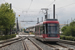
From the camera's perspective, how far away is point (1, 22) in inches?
1400

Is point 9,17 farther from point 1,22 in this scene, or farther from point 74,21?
point 74,21

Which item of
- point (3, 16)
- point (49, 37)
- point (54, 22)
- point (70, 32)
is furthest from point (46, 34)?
point (70, 32)

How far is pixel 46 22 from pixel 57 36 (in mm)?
2441

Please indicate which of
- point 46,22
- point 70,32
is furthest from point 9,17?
point 70,32

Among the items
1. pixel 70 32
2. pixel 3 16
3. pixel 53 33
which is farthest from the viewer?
pixel 70 32

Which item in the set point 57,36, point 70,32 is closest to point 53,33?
point 57,36

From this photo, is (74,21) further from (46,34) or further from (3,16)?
(46,34)

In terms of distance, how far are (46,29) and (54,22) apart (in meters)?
1.47

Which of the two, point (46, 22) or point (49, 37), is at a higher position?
point (46, 22)

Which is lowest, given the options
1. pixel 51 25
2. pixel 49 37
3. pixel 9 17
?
pixel 49 37

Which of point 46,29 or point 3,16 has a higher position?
point 3,16

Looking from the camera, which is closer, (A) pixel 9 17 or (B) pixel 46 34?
(B) pixel 46 34

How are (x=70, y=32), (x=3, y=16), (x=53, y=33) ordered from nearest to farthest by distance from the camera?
(x=53, y=33), (x=3, y=16), (x=70, y=32)

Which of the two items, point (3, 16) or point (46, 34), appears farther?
point (3, 16)
